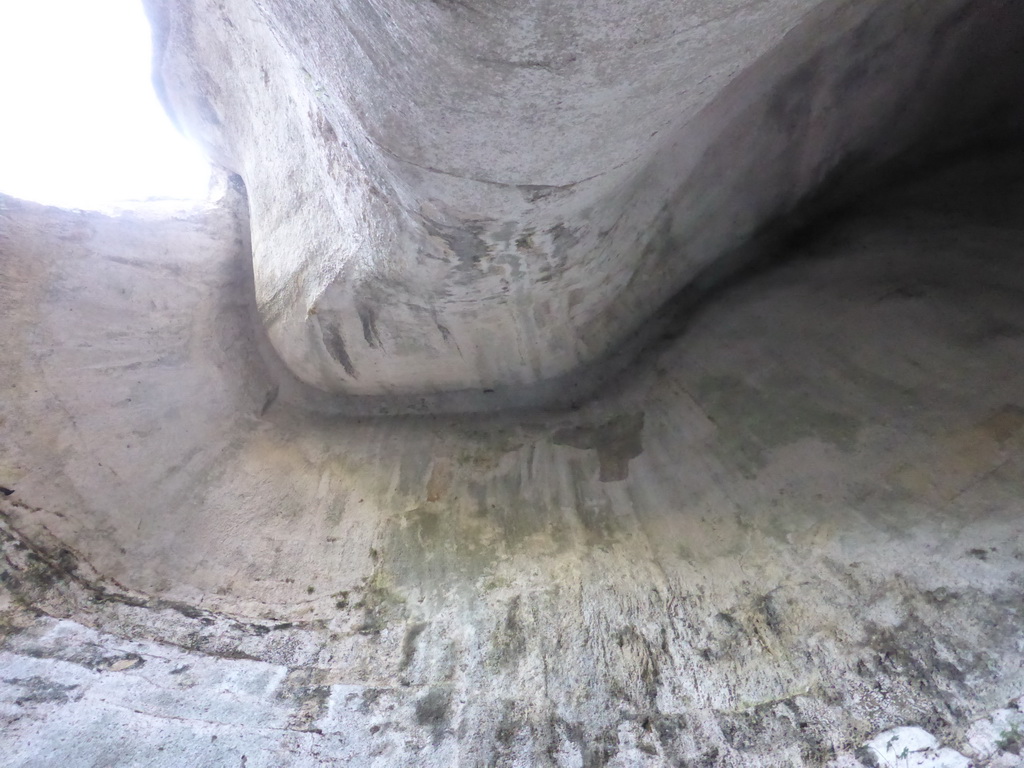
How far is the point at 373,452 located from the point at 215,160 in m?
1.55

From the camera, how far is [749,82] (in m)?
1.96

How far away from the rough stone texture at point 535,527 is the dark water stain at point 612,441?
0.01 metres

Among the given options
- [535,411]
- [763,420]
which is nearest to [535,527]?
[535,411]

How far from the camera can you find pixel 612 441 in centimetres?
216

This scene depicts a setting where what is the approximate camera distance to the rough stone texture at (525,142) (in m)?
1.11

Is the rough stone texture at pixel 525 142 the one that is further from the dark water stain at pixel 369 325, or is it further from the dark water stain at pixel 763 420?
the dark water stain at pixel 763 420

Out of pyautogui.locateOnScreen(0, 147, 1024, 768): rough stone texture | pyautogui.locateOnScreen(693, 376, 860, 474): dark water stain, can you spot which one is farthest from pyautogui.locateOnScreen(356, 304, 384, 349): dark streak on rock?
pyautogui.locateOnScreen(693, 376, 860, 474): dark water stain

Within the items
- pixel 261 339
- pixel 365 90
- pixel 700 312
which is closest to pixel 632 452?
pixel 700 312

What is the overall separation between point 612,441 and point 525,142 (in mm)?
1166

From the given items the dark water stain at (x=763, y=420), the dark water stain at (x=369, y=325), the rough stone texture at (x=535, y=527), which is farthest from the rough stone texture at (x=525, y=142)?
the dark water stain at (x=763, y=420)

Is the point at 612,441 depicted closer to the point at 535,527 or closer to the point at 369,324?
the point at 535,527

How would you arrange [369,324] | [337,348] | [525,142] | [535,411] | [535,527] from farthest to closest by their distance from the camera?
1. [535,411]
2. [337,348]
3. [369,324]
4. [535,527]
5. [525,142]

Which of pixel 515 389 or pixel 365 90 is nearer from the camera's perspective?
pixel 365 90

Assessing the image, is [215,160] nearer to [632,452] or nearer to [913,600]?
[632,452]
